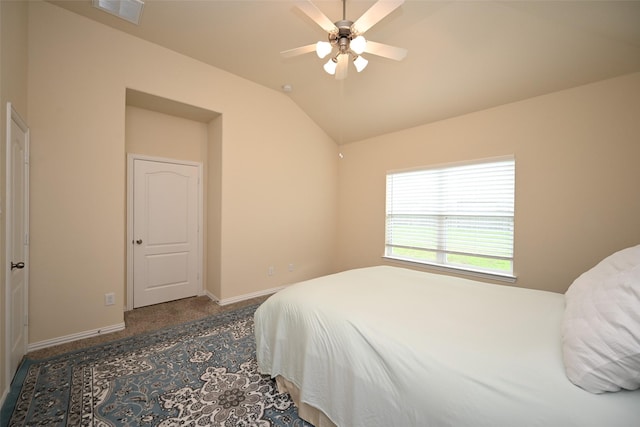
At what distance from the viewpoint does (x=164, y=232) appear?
348cm

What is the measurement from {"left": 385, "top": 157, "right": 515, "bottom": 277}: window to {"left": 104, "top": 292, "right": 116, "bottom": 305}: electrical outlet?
3548mm

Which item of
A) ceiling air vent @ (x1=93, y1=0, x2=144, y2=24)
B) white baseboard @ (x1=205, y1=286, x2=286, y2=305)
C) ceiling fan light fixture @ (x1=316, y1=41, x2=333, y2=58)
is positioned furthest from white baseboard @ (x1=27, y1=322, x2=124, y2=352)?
ceiling fan light fixture @ (x1=316, y1=41, x2=333, y2=58)

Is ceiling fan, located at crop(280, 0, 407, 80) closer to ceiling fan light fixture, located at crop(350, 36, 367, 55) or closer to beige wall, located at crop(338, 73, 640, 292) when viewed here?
ceiling fan light fixture, located at crop(350, 36, 367, 55)

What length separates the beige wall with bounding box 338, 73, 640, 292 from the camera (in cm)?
236

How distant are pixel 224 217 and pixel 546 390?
10.9 feet

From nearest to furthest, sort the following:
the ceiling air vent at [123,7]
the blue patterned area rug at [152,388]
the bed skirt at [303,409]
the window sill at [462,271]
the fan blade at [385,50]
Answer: the bed skirt at [303,409] < the blue patterned area rug at [152,388] < the fan blade at [385,50] < the ceiling air vent at [123,7] < the window sill at [462,271]

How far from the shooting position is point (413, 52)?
274cm

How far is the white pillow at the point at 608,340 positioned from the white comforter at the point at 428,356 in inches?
1.8

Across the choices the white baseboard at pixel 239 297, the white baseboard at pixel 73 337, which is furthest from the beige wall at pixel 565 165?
the white baseboard at pixel 73 337

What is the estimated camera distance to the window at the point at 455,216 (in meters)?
3.05

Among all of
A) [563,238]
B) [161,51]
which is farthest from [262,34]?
[563,238]

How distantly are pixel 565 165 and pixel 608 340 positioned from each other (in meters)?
2.54

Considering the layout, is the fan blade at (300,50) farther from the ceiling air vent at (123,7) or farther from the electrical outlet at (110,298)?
the electrical outlet at (110,298)

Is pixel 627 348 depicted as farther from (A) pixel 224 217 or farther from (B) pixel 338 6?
(A) pixel 224 217
